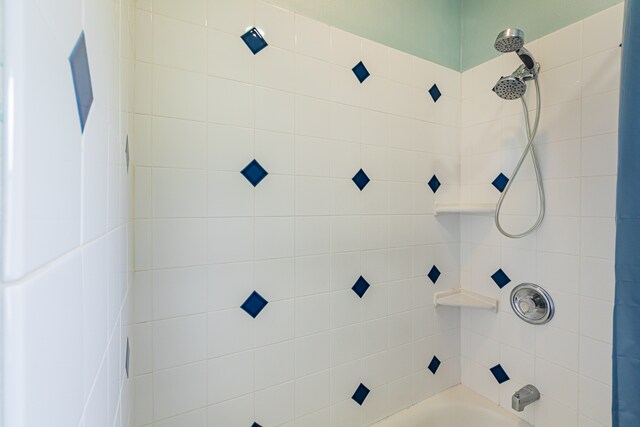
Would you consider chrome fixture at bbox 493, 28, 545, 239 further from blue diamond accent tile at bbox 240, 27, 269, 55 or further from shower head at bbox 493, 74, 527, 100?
blue diamond accent tile at bbox 240, 27, 269, 55

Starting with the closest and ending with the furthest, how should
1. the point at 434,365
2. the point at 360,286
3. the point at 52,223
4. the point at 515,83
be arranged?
the point at 52,223 < the point at 515,83 < the point at 360,286 < the point at 434,365

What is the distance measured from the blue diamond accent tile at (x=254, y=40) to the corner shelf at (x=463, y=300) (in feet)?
4.12

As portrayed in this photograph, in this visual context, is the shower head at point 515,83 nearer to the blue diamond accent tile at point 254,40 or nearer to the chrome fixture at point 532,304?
the chrome fixture at point 532,304

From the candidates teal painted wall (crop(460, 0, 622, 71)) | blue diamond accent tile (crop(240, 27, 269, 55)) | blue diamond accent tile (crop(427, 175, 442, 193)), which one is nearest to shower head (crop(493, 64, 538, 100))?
teal painted wall (crop(460, 0, 622, 71))

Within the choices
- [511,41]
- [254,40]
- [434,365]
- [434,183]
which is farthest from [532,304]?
[254,40]

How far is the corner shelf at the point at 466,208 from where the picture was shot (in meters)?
1.24

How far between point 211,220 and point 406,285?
0.87 meters

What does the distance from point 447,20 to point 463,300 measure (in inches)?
52.8

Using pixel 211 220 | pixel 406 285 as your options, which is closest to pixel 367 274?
pixel 406 285

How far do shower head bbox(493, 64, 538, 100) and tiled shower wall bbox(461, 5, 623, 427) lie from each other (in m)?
0.08

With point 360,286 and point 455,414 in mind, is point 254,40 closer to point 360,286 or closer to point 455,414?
point 360,286

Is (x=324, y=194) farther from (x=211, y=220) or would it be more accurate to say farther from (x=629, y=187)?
(x=629, y=187)

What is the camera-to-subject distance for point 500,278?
4.21ft

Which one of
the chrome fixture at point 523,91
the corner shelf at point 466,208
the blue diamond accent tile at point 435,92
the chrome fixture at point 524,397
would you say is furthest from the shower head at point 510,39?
the chrome fixture at point 524,397
